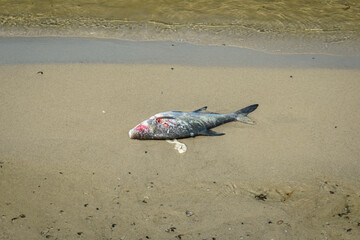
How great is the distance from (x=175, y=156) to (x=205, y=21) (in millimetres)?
5596

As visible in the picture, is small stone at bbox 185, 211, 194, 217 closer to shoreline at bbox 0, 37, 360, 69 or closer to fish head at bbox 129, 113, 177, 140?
fish head at bbox 129, 113, 177, 140

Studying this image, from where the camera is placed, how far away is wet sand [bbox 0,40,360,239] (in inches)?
186

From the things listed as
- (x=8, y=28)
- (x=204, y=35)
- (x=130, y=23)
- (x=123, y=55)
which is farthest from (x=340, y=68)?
(x=8, y=28)

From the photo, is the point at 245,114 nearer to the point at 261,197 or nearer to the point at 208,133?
the point at 208,133

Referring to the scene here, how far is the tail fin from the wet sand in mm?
130

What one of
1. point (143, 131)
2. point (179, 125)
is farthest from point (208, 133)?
point (143, 131)

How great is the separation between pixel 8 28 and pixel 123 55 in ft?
11.4

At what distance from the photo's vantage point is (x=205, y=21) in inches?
A: 410

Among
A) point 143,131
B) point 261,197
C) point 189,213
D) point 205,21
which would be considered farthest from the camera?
point 205,21

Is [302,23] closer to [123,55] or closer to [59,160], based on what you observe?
[123,55]

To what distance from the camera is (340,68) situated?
8023mm

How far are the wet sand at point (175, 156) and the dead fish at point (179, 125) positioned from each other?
0.12m

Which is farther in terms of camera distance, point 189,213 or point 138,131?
point 138,131

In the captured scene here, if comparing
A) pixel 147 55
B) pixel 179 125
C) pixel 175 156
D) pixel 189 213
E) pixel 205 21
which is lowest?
pixel 189 213
